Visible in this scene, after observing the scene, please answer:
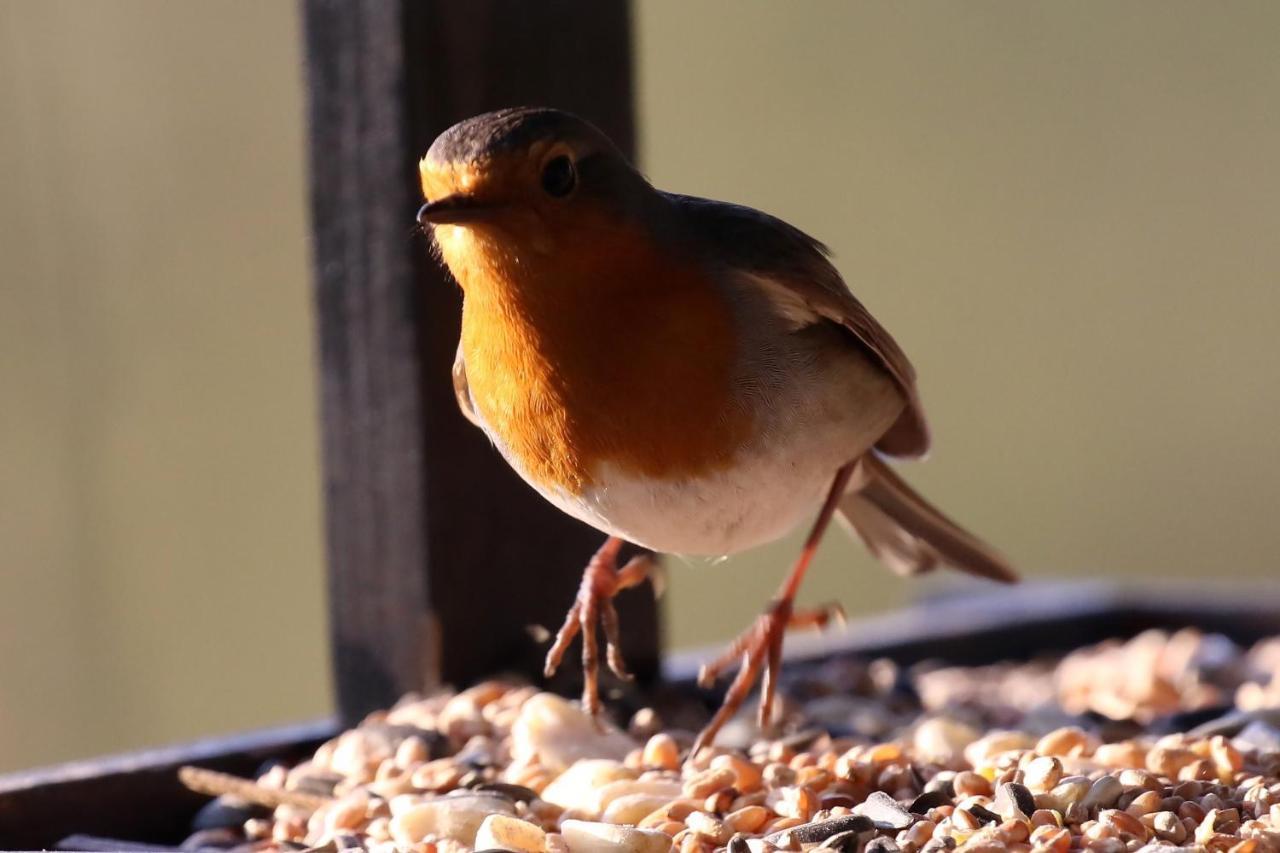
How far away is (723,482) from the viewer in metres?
2.74

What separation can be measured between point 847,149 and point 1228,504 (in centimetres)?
245

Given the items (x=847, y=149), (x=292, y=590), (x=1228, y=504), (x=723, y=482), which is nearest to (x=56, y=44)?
(x=292, y=590)

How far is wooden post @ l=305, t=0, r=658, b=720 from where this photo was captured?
137 inches

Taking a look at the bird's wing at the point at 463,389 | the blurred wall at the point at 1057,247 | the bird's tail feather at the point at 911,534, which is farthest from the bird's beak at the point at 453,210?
the blurred wall at the point at 1057,247

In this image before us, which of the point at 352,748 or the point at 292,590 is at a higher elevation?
the point at 352,748

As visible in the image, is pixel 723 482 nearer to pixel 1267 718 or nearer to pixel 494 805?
pixel 494 805

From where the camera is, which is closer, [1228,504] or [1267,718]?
[1267,718]

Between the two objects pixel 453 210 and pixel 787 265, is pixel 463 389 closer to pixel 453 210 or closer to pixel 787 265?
pixel 787 265

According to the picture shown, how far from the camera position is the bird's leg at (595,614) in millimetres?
3033

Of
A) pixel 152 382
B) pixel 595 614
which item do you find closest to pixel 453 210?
pixel 595 614

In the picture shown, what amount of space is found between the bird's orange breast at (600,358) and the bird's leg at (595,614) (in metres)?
0.38

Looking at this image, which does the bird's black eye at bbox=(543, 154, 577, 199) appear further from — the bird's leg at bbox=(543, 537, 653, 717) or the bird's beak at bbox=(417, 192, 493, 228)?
the bird's leg at bbox=(543, 537, 653, 717)

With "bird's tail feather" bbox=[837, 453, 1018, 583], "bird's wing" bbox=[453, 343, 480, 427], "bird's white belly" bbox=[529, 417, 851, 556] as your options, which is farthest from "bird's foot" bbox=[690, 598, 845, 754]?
"bird's tail feather" bbox=[837, 453, 1018, 583]

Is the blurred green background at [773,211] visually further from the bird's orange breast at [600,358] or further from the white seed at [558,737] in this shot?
the bird's orange breast at [600,358]
